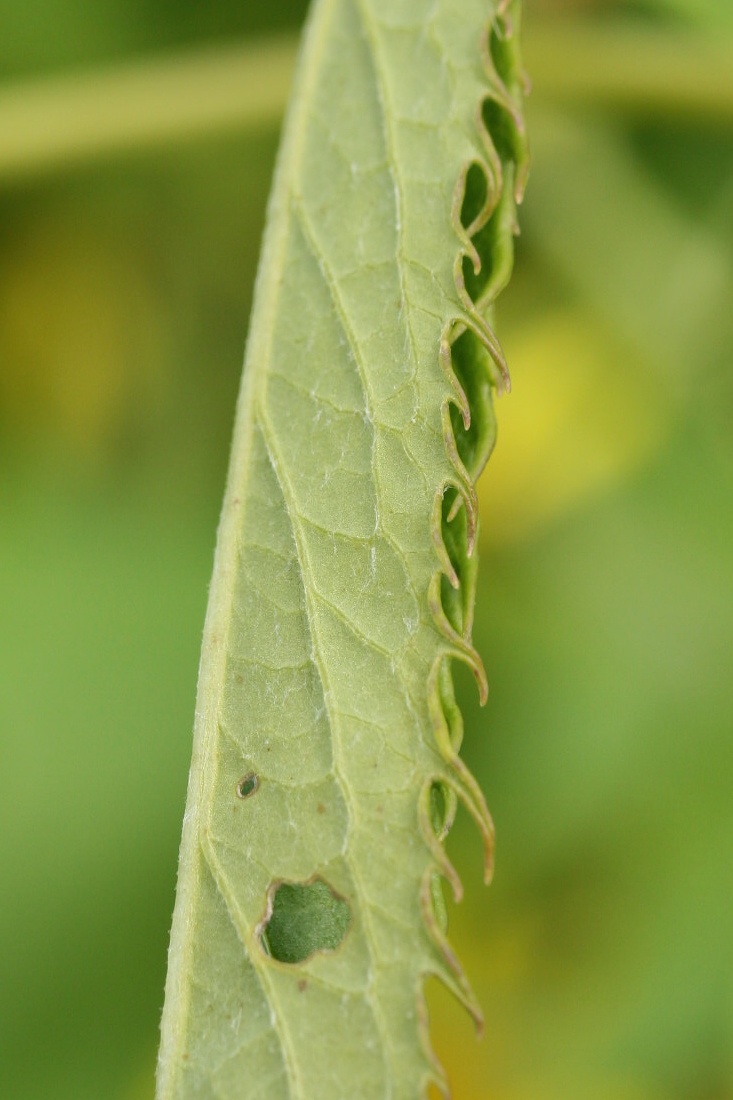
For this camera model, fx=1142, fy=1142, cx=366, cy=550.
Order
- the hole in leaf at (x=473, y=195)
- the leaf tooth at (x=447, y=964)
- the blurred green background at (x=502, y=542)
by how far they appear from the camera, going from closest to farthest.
Answer: 1. the leaf tooth at (x=447, y=964)
2. the hole in leaf at (x=473, y=195)
3. the blurred green background at (x=502, y=542)

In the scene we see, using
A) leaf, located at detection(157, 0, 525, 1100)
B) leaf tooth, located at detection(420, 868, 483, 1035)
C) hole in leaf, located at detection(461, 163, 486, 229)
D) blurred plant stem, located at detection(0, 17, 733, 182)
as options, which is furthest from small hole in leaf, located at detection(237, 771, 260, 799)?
blurred plant stem, located at detection(0, 17, 733, 182)

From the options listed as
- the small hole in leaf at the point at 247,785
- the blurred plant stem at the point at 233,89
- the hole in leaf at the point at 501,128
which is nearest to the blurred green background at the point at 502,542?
the blurred plant stem at the point at 233,89

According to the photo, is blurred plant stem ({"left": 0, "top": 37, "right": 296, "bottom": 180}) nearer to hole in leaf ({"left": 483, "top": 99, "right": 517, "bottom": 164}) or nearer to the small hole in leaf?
hole in leaf ({"left": 483, "top": 99, "right": 517, "bottom": 164})

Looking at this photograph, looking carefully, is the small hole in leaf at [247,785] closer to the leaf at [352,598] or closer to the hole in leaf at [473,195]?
the leaf at [352,598]

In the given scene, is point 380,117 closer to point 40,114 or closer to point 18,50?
point 40,114

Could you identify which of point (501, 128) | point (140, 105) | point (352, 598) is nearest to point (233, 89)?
point (140, 105)

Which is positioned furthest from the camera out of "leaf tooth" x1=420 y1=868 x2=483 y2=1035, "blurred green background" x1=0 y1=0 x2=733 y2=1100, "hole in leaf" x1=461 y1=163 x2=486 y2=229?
"blurred green background" x1=0 y1=0 x2=733 y2=1100

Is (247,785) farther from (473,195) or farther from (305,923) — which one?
(473,195)
